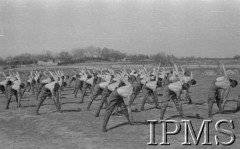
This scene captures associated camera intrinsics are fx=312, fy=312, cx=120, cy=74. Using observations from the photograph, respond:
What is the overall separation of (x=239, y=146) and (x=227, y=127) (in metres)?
2.64

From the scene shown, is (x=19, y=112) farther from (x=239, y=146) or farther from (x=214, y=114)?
(x=239, y=146)

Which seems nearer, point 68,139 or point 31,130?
point 68,139

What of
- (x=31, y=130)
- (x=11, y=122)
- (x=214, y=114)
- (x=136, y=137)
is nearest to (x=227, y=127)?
(x=214, y=114)

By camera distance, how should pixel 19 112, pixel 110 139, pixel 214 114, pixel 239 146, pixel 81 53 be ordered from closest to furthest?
1. pixel 239 146
2. pixel 110 139
3. pixel 214 114
4. pixel 19 112
5. pixel 81 53

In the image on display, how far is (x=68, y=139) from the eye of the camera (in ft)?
34.9

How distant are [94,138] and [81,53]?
430ft

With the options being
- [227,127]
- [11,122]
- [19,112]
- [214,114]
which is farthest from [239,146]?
[19,112]

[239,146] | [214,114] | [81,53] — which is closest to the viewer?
[239,146]

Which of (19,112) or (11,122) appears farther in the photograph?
(19,112)

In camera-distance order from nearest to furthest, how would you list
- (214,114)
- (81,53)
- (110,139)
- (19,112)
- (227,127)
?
(110,139), (227,127), (214,114), (19,112), (81,53)

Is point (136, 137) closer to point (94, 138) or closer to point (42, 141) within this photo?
point (94, 138)

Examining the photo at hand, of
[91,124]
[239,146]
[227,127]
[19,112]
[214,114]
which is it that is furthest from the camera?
[19,112]

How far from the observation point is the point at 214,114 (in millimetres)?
14344

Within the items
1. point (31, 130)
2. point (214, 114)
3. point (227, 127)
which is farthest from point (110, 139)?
point (214, 114)
